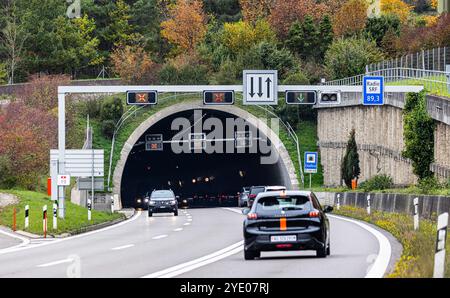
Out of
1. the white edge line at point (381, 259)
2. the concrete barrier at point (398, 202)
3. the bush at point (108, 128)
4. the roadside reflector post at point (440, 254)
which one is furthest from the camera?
the bush at point (108, 128)

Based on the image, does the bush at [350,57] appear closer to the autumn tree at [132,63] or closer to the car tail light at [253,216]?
the autumn tree at [132,63]

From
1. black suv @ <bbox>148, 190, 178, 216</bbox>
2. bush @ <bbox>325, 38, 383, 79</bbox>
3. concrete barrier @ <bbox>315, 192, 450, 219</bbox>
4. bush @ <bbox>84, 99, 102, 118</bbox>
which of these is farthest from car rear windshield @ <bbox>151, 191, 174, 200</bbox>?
bush @ <bbox>325, 38, 383, 79</bbox>

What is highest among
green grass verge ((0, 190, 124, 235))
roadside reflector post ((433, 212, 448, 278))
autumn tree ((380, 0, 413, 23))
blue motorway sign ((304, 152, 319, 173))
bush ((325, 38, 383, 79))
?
autumn tree ((380, 0, 413, 23))

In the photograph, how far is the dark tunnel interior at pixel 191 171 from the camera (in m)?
99.6

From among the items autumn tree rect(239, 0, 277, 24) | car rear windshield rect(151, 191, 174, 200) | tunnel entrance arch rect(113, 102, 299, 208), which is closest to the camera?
car rear windshield rect(151, 191, 174, 200)

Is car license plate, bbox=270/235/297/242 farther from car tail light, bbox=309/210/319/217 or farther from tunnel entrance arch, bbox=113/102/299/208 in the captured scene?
tunnel entrance arch, bbox=113/102/299/208

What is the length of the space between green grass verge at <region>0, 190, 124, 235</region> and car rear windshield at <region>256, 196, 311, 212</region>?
1579cm

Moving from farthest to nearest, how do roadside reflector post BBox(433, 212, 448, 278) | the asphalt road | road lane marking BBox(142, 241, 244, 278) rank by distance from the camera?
the asphalt road → road lane marking BBox(142, 241, 244, 278) → roadside reflector post BBox(433, 212, 448, 278)

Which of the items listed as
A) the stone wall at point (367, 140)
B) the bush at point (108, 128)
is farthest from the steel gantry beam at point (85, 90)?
the bush at point (108, 128)

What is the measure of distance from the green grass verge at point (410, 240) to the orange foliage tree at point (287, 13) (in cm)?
6430

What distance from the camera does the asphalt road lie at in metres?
19.8
